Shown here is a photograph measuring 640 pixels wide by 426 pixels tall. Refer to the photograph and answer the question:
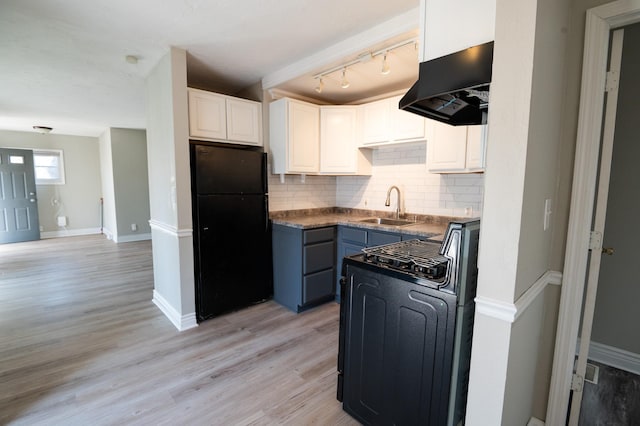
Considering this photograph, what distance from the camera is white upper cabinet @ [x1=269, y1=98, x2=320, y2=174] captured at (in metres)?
3.24

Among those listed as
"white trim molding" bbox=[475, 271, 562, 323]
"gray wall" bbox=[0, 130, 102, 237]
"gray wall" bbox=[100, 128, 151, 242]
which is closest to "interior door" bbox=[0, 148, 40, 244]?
"gray wall" bbox=[0, 130, 102, 237]

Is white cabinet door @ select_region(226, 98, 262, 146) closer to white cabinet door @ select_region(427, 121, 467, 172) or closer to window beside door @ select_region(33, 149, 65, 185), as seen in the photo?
white cabinet door @ select_region(427, 121, 467, 172)

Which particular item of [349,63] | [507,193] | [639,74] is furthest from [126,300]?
[639,74]

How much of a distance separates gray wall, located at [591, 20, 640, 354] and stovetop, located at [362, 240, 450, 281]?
155 cm

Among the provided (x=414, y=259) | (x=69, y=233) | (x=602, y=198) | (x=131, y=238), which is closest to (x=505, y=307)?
(x=414, y=259)

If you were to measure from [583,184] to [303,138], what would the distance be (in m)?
2.53

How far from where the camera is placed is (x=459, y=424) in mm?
1292

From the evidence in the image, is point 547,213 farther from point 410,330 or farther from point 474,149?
point 474,149

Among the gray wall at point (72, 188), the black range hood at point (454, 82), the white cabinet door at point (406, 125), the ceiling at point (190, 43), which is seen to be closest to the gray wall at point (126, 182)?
the gray wall at point (72, 188)

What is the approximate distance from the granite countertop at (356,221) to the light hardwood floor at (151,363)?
0.94 metres

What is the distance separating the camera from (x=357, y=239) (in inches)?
119

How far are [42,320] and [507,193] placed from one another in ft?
13.4

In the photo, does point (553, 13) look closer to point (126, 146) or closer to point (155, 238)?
point (155, 238)

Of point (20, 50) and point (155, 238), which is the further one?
point (155, 238)
